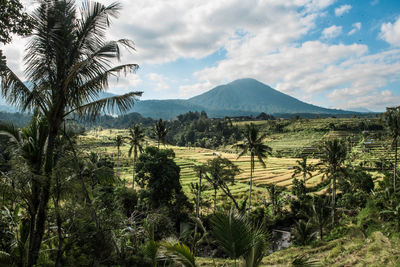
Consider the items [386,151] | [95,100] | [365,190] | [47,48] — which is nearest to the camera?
[47,48]

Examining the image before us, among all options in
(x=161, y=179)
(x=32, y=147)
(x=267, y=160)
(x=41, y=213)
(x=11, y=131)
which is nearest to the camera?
(x=41, y=213)

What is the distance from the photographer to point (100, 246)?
7.27m

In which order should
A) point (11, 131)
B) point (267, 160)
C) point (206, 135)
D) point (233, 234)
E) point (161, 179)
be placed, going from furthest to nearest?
point (206, 135)
point (267, 160)
point (161, 179)
point (11, 131)
point (233, 234)

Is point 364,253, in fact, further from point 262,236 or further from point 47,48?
point 47,48

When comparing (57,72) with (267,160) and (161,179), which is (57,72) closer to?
(161,179)

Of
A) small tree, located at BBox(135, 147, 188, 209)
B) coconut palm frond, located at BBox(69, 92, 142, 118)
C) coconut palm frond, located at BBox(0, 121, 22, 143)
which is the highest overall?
coconut palm frond, located at BBox(69, 92, 142, 118)

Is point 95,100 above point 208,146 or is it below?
above

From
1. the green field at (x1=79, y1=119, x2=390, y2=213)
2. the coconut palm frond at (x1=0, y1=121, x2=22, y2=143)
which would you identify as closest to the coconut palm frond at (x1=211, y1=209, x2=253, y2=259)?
the green field at (x1=79, y1=119, x2=390, y2=213)

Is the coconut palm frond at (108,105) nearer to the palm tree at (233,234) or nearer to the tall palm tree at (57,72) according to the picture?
the tall palm tree at (57,72)

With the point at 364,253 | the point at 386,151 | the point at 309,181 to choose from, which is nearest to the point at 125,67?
the point at 364,253

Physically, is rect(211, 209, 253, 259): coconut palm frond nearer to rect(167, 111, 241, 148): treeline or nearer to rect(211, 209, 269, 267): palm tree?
rect(211, 209, 269, 267): palm tree

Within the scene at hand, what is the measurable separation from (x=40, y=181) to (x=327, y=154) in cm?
3009

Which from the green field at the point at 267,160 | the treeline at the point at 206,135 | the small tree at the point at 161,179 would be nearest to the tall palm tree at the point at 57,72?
the green field at the point at 267,160

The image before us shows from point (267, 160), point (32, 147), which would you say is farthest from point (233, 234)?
point (267, 160)
